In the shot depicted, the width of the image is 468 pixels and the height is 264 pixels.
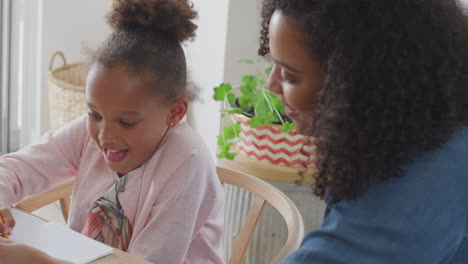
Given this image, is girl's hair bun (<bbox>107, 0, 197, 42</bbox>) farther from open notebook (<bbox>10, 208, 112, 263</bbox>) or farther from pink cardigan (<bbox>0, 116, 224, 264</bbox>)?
open notebook (<bbox>10, 208, 112, 263</bbox>)

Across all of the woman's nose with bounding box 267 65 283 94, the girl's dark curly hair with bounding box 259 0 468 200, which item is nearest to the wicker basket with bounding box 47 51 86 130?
the woman's nose with bounding box 267 65 283 94

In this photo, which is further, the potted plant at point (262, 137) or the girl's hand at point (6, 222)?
the potted plant at point (262, 137)

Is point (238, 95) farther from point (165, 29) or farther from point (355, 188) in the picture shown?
point (355, 188)

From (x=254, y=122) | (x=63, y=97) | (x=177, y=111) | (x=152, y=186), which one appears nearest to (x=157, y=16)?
(x=177, y=111)

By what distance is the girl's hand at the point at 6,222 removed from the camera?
0.99 metres

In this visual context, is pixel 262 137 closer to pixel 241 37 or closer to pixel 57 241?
pixel 241 37

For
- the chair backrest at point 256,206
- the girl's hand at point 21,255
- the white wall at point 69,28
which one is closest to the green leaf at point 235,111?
the chair backrest at point 256,206

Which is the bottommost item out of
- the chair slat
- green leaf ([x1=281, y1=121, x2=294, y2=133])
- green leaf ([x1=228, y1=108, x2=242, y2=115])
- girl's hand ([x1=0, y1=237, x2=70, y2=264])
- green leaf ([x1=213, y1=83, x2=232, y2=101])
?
the chair slat

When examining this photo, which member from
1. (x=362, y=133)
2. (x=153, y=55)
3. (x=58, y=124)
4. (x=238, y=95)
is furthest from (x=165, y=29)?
(x=58, y=124)

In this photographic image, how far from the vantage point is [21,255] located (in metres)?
0.88

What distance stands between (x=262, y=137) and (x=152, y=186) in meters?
0.60

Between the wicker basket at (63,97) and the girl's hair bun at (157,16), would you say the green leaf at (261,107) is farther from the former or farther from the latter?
the wicker basket at (63,97)

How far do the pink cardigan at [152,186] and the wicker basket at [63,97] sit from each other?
3.62 ft

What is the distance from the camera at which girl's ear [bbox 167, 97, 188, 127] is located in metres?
1.20
